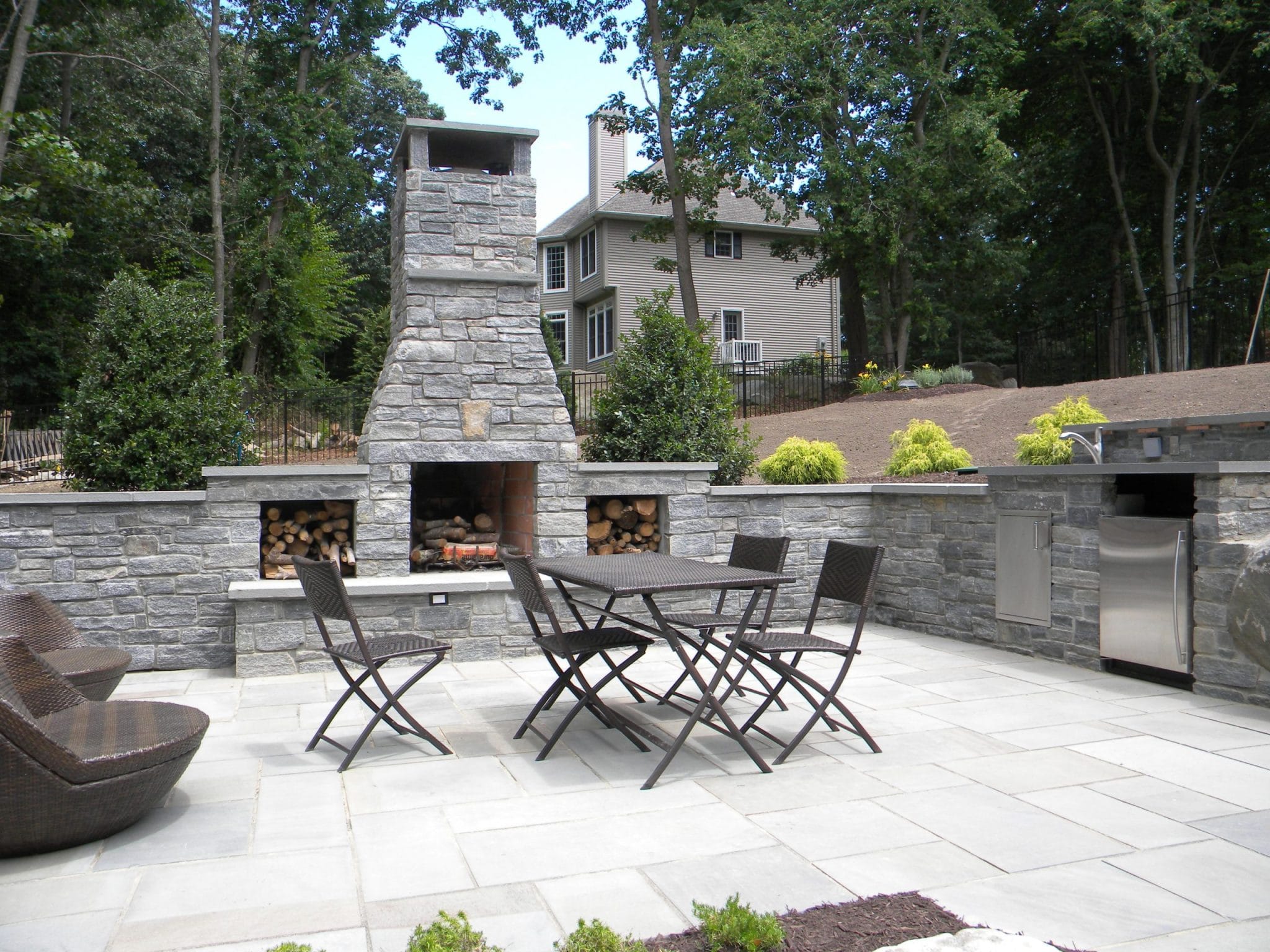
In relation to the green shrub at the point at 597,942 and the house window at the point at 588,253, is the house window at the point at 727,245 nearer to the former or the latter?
the house window at the point at 588,253

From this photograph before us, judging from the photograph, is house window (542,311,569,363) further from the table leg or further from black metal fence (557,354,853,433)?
the table leg

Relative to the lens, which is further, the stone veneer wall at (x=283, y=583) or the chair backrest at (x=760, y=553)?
the stone veneer wall at (x=283, y=583)

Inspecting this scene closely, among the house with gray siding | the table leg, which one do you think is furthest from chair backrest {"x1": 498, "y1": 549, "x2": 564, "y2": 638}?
the house with gray siding

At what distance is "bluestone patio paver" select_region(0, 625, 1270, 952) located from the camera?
2.80 meters

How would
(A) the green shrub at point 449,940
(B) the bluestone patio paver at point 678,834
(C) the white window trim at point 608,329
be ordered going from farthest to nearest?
Answer: 1. (C) the white window trim at point 608,329
2. (B) the bluestone patio paver at point 678,834
3. (A) the green shrub at point 449,940

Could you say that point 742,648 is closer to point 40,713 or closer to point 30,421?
point 40,713

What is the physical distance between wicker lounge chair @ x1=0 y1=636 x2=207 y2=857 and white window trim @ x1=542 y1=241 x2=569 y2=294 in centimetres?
2599

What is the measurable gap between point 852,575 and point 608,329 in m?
23.5

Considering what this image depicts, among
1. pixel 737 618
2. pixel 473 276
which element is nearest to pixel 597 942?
pixel 737 618

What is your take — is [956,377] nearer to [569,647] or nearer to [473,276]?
[473,276]

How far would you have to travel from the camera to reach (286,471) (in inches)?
267

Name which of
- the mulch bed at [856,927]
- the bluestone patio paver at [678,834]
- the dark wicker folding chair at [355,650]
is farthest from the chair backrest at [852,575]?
the dark wicker folding chair at [355,650]

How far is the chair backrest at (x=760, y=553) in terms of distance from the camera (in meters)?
5.18

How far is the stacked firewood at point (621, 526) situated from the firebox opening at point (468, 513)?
540 mm
